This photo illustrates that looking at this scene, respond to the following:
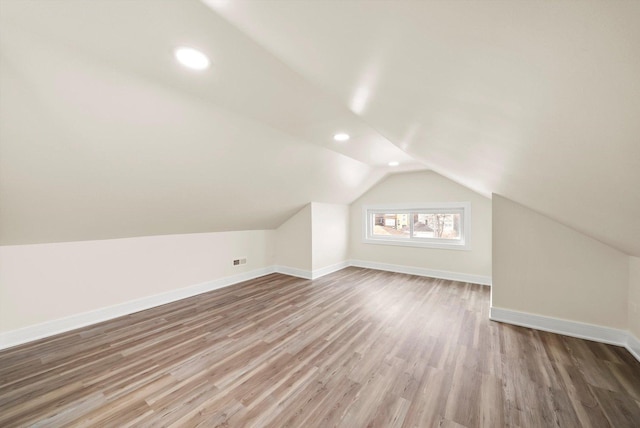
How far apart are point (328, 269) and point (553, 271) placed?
3.44 meters

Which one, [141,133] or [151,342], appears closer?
[141,133]

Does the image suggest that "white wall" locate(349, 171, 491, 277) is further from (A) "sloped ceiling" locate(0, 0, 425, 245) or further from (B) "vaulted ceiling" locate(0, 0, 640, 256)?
(B) "vaulted ceiling" locate(0, 0, 640, 256)

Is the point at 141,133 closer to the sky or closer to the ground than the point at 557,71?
closer to the sky

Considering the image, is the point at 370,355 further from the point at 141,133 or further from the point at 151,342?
the point at 141,133

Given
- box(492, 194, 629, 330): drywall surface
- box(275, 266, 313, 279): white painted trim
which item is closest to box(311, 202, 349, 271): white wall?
box(275, 266, 313, 279): white painted trim

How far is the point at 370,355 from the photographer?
2.23 meters

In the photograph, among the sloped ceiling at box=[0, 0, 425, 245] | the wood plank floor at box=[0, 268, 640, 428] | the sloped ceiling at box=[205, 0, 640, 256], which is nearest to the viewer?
the sloped ceiling at box=[205, 0, 640, 256]

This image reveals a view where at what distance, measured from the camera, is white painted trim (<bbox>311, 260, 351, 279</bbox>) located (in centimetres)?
477

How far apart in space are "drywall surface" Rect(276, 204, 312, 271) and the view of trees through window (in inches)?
67.6

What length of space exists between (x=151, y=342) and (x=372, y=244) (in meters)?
4.19

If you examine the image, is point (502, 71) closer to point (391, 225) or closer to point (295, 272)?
point (295, 272)

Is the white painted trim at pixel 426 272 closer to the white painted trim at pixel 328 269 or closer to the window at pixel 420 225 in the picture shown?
the white painted trim at pixel 328 269

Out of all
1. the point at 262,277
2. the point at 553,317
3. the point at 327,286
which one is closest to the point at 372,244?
the point at 327,286

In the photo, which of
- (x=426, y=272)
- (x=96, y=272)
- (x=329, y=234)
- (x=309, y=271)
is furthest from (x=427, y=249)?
(x=96, y=272)
